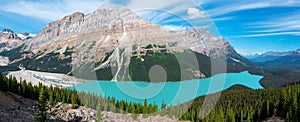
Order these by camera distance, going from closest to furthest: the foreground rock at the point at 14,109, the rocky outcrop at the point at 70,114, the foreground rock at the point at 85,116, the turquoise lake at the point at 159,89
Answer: the turquoise lake at the point at 159,89, the foreground rock at the point at 14,109, the rocky outcrop at the point at 70,114, the foreground rock at the point at 85,116

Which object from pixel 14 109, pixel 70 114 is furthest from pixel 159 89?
pixel 70 114

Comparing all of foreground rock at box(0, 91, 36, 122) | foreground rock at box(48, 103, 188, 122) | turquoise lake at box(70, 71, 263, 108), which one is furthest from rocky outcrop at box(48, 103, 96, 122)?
turquoise lake at box(70, 71, 263, 108)

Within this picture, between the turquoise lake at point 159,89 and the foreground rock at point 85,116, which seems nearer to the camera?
the turquoise lake at point 159,89

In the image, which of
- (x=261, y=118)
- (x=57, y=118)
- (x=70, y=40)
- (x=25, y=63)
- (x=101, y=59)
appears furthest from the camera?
(x=70, y=40)

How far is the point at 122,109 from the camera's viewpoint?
32406mm

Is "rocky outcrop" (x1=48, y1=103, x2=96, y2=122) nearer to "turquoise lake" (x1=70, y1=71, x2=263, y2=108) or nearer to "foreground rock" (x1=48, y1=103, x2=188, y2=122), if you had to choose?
"foreground rock" (x1=48, y1=103, x2=188, y2=122)

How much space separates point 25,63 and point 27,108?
168358 millimetres

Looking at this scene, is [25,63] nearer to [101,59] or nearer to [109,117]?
[101,59]

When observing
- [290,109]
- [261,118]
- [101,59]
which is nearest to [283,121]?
[290,109]

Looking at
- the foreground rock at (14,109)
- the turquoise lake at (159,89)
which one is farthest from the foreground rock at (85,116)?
the turquoise lake at (159,89)

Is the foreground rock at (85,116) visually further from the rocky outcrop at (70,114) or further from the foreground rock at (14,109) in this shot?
the foreground rock at (14,109)

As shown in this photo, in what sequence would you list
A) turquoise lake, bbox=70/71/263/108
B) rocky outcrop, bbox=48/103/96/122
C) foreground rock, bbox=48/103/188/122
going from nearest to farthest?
turquoise lake, bbox=70/71/263/108 → rocky outcrop, bbox=48/103/96/122 → foreground rock, bbox=48/103/188/122

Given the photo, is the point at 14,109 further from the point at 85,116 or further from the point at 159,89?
the point at 159,89

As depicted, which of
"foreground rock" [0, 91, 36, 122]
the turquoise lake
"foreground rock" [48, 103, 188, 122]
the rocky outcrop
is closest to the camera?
the turquoise lake
